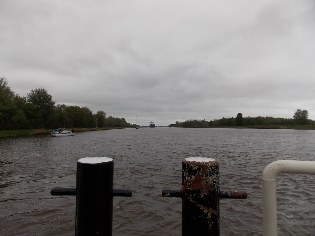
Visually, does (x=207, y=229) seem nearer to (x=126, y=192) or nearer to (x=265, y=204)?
(x=265, y=204)

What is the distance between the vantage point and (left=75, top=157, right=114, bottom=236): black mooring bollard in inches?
102

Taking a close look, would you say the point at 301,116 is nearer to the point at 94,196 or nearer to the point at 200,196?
the point at 200,196

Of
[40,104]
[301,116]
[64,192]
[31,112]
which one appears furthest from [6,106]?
[301,116]

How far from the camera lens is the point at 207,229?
2.52 metres

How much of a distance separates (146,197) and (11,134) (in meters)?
68.7

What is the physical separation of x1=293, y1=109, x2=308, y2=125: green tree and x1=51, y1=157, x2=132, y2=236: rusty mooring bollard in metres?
190

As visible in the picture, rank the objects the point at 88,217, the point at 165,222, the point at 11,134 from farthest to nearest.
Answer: the point at 11,134 < the point at 165,222 < the point at 88,217

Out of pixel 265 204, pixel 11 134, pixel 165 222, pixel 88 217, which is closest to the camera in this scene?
pixel 265 204

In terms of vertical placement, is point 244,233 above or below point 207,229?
below

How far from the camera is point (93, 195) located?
2.61 m

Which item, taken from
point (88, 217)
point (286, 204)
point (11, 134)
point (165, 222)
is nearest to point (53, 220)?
point (165, 222)

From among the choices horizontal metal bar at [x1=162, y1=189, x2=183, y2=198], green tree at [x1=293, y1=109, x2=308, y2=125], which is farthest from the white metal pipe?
green tree at [x1=293, y1=109, x2=308, y2=125]

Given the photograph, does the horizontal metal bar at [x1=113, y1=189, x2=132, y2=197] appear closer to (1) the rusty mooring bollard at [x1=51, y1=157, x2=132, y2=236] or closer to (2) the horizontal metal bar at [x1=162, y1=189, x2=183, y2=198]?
(1) the rusty mooring bollard at [x1=51, y1=157, x2=132, y2=236]

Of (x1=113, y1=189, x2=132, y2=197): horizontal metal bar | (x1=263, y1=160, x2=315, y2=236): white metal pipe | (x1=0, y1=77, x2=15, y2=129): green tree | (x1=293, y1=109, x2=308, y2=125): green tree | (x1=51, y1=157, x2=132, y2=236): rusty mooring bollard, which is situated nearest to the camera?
(x1=263, y1=160, x2=315, y2=236): white metal pipe
